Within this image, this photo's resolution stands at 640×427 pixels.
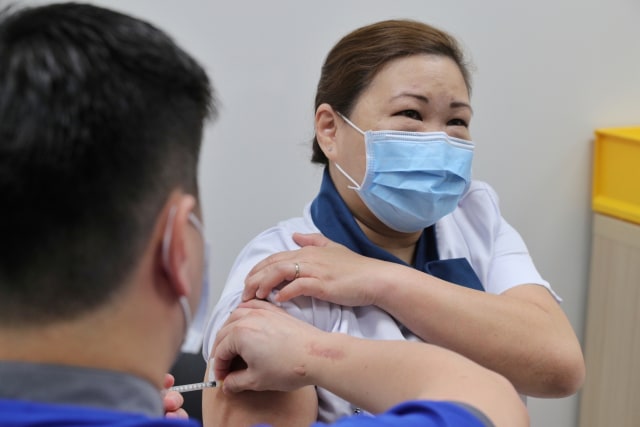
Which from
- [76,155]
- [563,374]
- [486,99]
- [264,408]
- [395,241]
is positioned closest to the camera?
[76,155]

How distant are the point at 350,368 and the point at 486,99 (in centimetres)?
162

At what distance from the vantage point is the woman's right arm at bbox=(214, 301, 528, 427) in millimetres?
944

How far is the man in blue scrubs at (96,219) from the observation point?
28.4 inches

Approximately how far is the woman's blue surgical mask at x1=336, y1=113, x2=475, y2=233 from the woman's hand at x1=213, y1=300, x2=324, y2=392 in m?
0.41

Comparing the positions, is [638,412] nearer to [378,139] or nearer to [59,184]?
[378,139]

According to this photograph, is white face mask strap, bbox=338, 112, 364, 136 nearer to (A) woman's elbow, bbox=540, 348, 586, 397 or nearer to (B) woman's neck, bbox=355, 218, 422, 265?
(B) woman's neck, bbox=355, 218, 422, 265

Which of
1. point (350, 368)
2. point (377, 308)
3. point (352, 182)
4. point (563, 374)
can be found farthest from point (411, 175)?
point (350, 368)

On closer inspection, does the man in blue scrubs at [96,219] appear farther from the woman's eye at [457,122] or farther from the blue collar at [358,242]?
the woman's eye at [457,122]

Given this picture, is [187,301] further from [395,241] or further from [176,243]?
[395,241]

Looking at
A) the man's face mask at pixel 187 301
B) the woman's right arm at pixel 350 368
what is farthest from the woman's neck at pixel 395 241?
the man's face mask at pixel 187 301

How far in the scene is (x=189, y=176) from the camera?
33.1 inches

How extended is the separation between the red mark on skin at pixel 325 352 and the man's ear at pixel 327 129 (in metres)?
0.63

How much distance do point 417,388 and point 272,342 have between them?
309 mm

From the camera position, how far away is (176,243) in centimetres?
80
